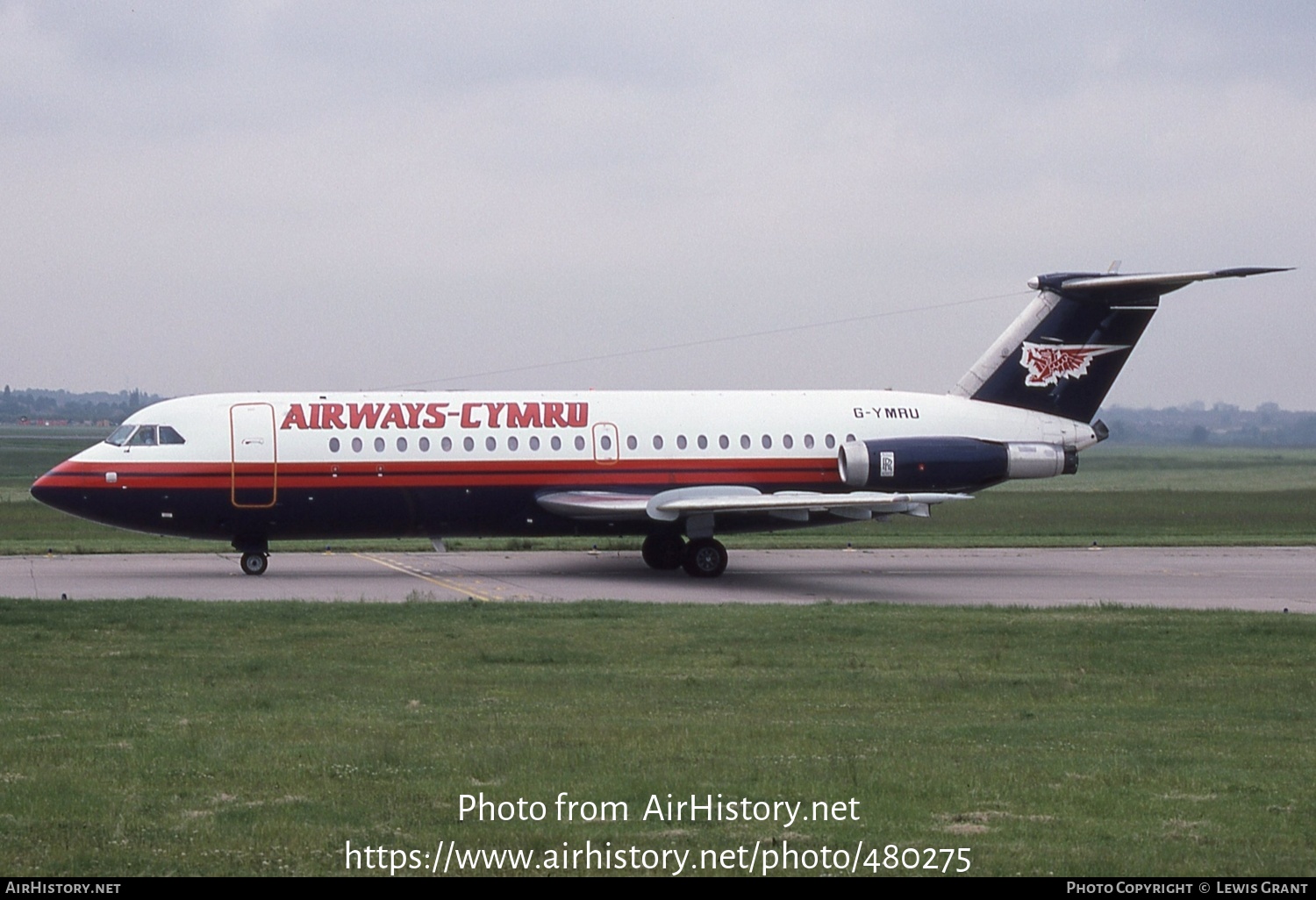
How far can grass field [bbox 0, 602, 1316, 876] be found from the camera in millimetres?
8867

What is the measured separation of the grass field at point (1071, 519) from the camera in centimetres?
3975

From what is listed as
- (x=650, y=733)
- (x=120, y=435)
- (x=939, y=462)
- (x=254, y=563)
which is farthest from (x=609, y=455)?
(x=650, y=733)

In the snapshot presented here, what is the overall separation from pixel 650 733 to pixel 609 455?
1844 cm

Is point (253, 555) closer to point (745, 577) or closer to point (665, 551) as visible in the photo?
point (665, 551)

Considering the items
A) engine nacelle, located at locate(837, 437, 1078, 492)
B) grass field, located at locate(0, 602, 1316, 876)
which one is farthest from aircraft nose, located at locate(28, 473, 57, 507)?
engine nacelle, located at locate(837, 437, 1078, 492)

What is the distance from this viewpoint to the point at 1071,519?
5075 cm

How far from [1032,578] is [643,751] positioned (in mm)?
20505

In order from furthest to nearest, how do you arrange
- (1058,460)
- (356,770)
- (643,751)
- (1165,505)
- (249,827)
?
(1165,505) → (1058,460) → (643,751) → (356,770) → (249,827)

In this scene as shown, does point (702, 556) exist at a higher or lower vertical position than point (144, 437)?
lower

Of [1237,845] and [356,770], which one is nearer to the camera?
[1237,845]

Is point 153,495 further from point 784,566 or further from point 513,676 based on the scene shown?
point 513,676

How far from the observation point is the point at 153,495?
2875cm

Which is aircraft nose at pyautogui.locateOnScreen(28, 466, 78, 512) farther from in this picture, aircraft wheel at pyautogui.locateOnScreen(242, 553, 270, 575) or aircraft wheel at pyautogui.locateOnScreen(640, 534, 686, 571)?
aircraft wheel at pyautogui.locateOnScreen(640, 534, 686, 571)
